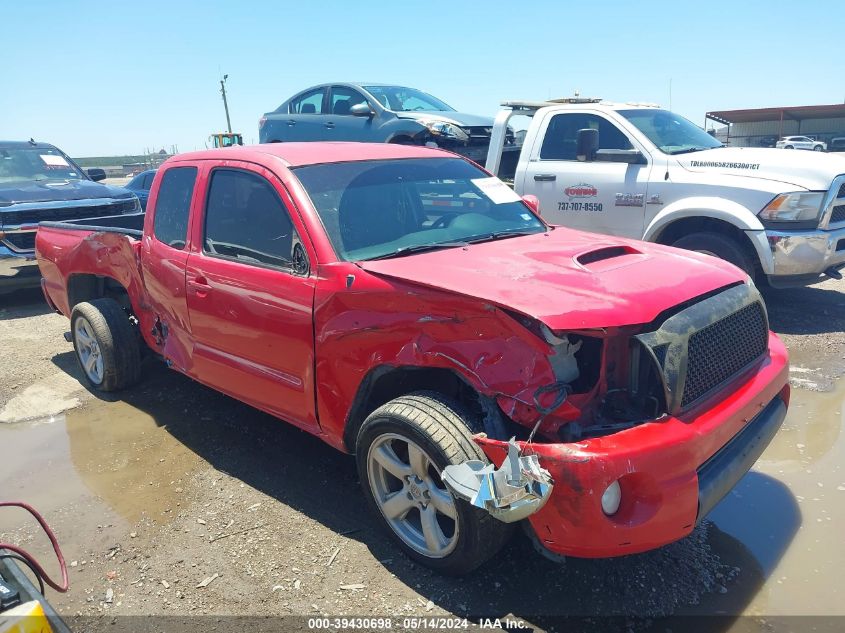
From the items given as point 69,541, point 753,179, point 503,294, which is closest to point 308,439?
point 69,541

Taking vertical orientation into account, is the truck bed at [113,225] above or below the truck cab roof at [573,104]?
below

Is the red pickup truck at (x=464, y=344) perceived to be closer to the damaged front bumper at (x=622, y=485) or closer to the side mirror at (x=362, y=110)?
the damaged front bumper at (x=622, y=485)

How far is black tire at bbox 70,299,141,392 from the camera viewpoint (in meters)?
4.88

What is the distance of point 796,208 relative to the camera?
5.65 m

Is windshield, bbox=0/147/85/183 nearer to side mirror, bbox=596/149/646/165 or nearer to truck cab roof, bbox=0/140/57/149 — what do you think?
truck cab roof, bbox=0/140/57/149

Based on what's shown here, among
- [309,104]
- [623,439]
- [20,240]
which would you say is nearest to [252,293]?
[623,439]

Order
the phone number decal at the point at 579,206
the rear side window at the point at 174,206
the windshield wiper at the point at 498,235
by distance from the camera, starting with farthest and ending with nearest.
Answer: the phone number decal at the point at 579,206, the rear side window at the point at 174,206, the windshield wiper at the point at 498,235

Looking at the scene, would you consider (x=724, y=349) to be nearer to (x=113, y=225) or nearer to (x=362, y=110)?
(x=113, y=225)

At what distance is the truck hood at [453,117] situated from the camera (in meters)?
9.09

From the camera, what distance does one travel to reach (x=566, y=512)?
2285 millimetres

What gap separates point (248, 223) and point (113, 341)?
78.2 inches

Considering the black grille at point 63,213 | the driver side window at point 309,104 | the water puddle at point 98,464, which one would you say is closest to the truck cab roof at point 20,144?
the black grille at point 63,213

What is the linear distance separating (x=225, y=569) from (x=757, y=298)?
2835mm

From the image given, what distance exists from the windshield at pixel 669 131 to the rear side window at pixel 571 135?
0.23 meters
